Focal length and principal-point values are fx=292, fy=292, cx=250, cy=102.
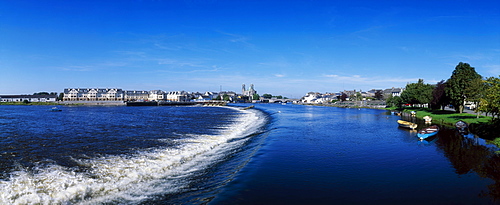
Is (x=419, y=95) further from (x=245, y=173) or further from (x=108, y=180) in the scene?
(x=108, y=180)

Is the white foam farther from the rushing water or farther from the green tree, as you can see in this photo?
the green tree

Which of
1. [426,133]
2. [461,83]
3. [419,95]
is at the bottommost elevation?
[426,133]

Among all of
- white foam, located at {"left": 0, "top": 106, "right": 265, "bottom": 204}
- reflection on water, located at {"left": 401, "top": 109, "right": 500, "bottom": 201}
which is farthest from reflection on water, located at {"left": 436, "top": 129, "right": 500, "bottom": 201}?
white foam, located at {"left": 0, "top": 106, "right": 265, "bottom": 204}

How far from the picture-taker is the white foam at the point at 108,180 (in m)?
12.4

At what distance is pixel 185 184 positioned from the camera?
14.3 metres

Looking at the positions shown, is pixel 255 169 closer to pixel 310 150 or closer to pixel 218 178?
pixel 218 178

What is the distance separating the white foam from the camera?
12.4m

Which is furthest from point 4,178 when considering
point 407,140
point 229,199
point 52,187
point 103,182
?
point 407,140

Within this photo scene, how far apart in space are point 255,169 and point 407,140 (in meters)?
21.0

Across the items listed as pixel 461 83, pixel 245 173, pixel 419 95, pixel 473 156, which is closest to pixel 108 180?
pixel 245 173

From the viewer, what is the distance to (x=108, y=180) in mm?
14805

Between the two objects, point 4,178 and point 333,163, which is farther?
point 333,163

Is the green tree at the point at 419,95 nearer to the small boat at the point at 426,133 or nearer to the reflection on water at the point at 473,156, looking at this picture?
the small boat at the point at 426,133

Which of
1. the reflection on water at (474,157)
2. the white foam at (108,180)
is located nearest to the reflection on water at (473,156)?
the reflection on water at (474,157)
